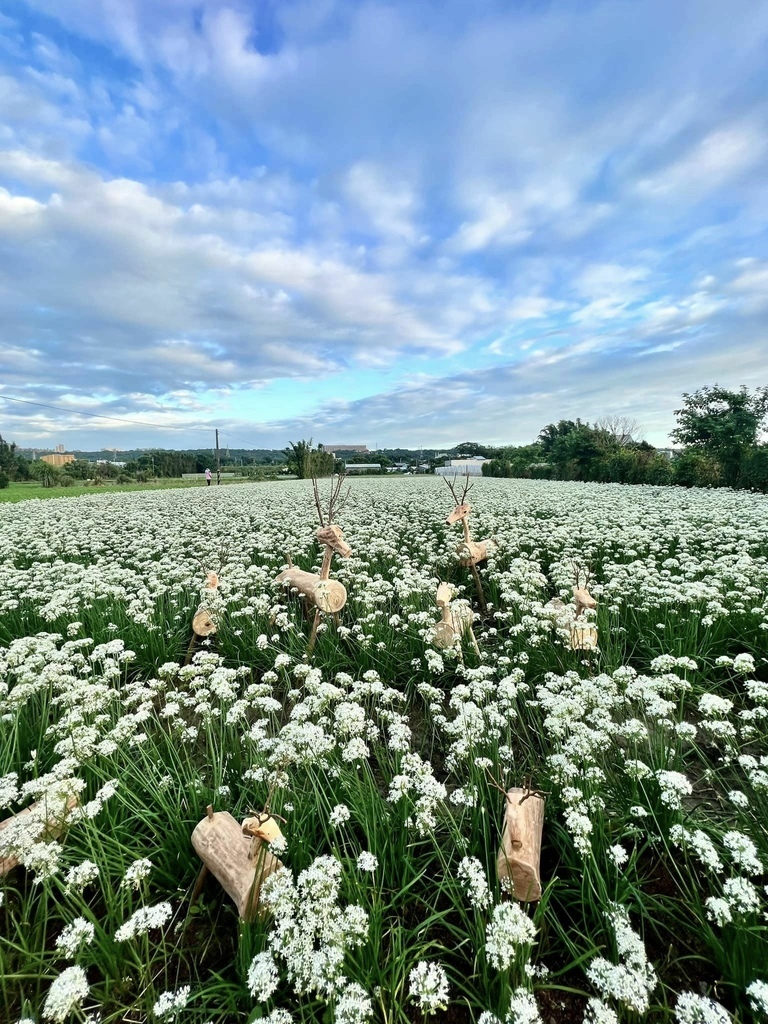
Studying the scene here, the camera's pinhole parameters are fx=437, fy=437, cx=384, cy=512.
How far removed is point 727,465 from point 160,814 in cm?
3431

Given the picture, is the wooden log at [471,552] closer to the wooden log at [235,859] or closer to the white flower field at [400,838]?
the white flower field at [400,838]

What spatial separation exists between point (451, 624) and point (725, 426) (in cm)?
3272

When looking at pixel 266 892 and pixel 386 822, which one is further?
pixel 386 822

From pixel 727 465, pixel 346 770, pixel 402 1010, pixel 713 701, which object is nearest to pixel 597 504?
pixel 713 701

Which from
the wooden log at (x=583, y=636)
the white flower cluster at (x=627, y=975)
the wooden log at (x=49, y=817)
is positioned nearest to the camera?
the white flower cluster at (x=627, y=975)

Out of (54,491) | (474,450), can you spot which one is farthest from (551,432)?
(54,491)

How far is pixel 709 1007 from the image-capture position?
61.2 inches

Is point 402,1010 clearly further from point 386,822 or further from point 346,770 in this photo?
point 346,770

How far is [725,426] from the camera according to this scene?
94.1 feet

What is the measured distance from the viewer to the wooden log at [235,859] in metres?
2.26

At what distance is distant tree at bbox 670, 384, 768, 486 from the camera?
27469mm

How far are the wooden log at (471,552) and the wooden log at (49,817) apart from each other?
566 cm

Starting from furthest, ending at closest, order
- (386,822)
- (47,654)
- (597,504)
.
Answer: (597,504) < (47,654) < (386,822)

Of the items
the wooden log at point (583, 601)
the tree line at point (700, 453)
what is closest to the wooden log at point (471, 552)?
the wooden log at point (583, 601)
